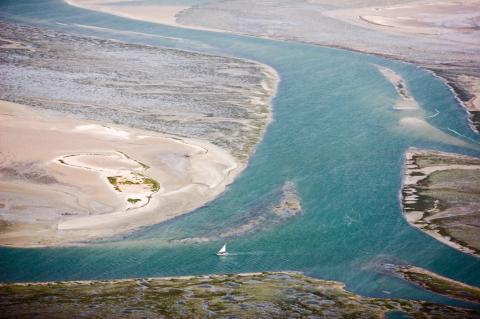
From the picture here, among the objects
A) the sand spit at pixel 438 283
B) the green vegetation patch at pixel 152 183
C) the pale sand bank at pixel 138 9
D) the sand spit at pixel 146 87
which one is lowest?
the sand spit at pixel 438 283

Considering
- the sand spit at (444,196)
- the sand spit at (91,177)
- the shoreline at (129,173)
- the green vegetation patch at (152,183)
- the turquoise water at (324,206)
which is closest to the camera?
the turquoise water at (324,206)

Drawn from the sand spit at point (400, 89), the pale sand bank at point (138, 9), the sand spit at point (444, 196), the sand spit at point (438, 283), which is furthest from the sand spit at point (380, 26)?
the sand spit at point (438, 283)

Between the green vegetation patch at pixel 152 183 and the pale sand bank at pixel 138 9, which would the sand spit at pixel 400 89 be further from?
the pale sand bank at pixel 138 9

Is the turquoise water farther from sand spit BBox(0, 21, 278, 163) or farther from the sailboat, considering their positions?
sand spit BBox(0, 21, 278, 163)

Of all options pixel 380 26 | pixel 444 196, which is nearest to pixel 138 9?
pixel 380 26

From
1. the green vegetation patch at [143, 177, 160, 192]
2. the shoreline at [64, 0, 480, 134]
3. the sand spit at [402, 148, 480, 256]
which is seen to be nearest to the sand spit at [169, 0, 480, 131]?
the shoreline at [64, 0, 480, 134]

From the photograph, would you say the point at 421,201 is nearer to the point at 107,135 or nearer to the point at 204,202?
the point at 204,202

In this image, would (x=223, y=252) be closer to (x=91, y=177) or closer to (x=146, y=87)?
(x=91, y=177)

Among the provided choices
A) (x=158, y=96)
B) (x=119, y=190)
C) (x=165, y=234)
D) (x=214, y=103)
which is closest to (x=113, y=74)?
(x=158, y=96)
